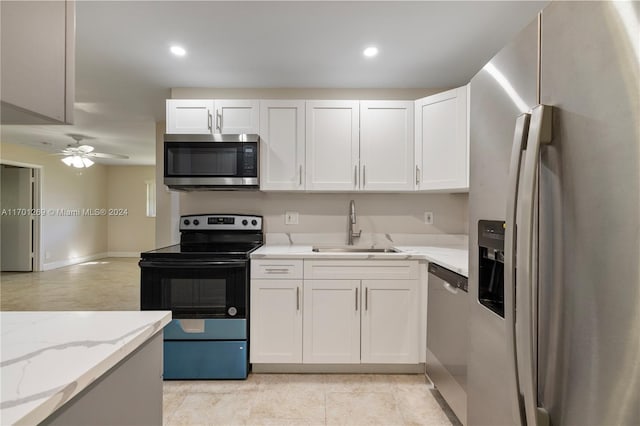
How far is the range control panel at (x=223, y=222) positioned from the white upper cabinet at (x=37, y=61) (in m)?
2.15

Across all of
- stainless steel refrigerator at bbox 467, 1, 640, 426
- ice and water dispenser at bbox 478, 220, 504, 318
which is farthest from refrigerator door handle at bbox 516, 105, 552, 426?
ice and water dispenser at bbox 478, 220, 504, 318

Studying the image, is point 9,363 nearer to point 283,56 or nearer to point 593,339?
point 593,339

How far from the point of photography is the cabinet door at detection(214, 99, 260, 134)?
2627 millimetres

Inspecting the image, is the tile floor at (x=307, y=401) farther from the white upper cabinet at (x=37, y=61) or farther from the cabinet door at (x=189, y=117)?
the cabinet door at (x=189, y=117)

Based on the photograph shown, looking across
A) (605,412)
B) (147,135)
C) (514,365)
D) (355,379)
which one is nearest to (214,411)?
(355,379)

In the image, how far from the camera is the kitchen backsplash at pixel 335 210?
293cm

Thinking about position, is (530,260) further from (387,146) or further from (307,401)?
(387,146)

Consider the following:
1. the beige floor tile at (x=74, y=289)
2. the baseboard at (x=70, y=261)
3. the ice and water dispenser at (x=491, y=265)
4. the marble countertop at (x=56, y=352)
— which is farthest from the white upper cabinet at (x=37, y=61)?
the baseboard at (x=70, y=261)

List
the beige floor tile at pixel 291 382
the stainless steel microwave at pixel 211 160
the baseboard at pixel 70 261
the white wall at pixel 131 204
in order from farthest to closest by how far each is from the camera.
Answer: the white wall at pixel 131 204
the baseboard at pixel 70 261
the stainless steel microwave at pixel 211 160
the beige floor tile at pixel 291 382

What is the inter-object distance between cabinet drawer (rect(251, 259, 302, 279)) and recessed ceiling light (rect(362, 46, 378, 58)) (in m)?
1.58

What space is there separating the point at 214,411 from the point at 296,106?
88.1 inches

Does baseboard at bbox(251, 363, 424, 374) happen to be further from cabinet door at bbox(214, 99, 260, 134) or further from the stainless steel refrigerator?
cabinet door at bbox(214, 99, 260, 134)

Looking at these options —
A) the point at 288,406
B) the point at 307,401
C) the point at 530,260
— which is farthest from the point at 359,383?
the point at 530,260

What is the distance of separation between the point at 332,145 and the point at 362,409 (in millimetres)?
1896
